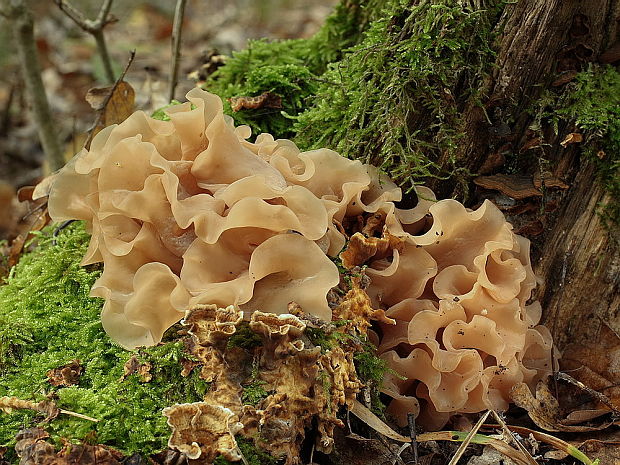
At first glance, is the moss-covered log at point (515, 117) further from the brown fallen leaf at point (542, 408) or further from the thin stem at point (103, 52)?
the thin stem at point (103, 52)

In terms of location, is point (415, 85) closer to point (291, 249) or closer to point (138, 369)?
point (291, 249)

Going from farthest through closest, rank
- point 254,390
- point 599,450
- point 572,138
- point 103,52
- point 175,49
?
point 103,52
point 175,49
point 572,138
point 599,450
point 254,390

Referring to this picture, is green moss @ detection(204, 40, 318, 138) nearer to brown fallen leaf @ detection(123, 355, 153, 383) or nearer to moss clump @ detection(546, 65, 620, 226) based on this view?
moss clump @ detection(546, 65, 620, 226)

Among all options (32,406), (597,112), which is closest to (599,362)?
(597,112)

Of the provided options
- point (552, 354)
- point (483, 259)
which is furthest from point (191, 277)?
point (552, 354)

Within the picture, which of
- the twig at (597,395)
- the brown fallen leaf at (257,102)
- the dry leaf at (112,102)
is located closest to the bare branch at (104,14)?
the dry leaf at (112,102)

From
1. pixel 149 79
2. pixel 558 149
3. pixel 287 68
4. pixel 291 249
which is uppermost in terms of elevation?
pixel 558 149

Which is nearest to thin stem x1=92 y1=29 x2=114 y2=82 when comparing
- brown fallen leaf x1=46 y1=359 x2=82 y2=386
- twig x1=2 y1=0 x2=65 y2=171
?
twig x1=2 y1=0 x2=65 y2=171
